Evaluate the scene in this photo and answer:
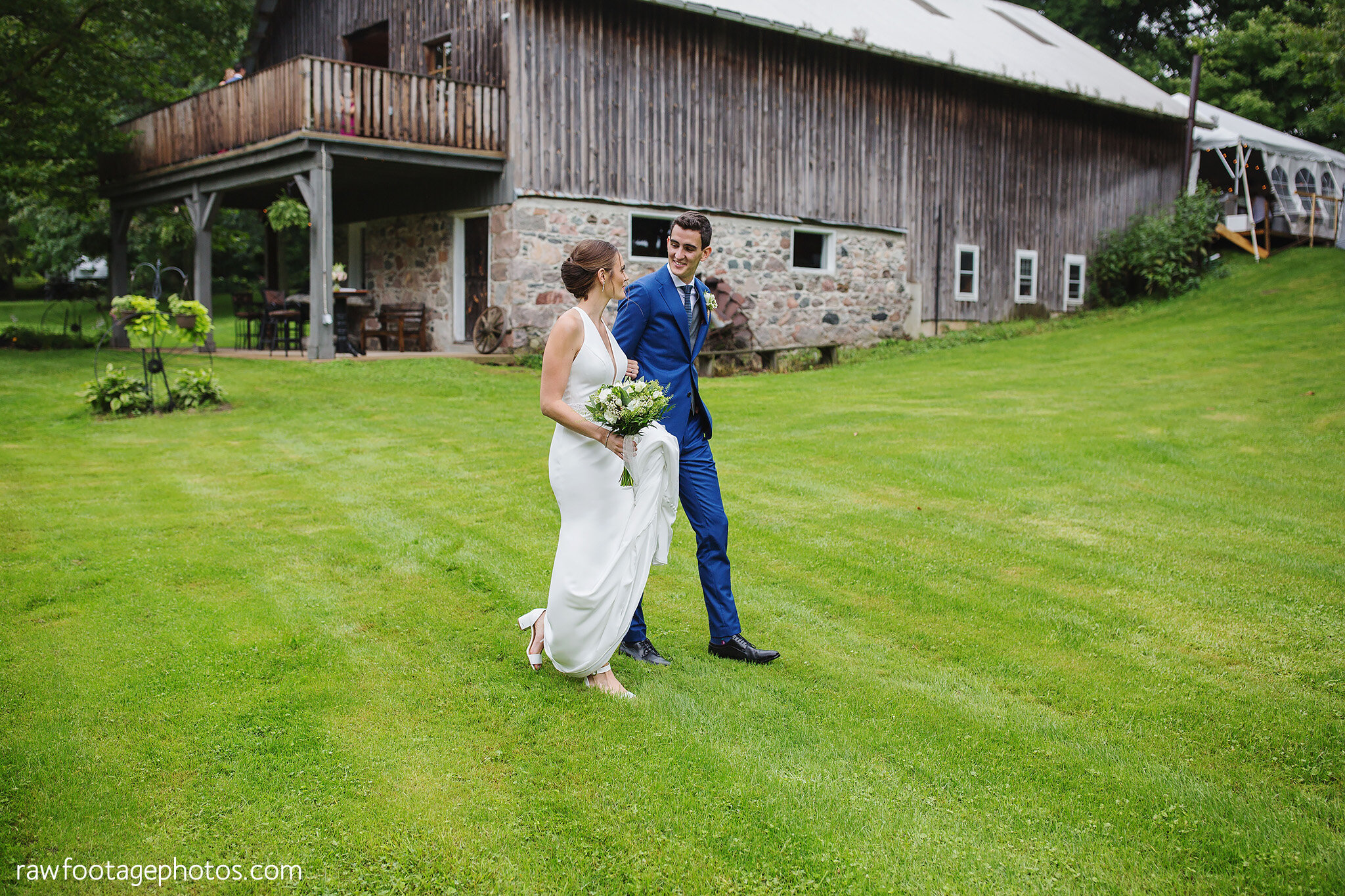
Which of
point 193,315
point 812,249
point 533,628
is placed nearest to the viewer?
point 533,628

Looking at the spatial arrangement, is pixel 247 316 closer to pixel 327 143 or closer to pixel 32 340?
pixel 32 340

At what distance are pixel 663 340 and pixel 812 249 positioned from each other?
627 inches

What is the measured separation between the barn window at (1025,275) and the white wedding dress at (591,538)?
67.8ft

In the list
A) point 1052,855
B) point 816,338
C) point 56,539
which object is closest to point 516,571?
point 56,539

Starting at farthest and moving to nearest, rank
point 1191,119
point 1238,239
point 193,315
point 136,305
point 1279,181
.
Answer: point 1279,181
point 1238,239
point 1191,119
point 193,315
point 136,305

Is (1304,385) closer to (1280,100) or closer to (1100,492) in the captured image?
(1100,492)

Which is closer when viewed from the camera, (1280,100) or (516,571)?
(516,571)

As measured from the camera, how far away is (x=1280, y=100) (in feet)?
107

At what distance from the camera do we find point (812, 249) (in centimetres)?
1978

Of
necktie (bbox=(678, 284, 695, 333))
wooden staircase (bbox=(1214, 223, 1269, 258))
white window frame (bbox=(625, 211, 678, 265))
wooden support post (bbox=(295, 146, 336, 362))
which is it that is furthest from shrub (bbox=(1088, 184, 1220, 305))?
necktie (bbox=(678, 284, 695, 333))

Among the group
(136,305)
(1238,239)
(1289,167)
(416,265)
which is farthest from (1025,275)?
(136,305)

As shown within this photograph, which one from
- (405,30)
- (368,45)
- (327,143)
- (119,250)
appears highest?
(368,45)

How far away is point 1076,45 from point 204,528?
27.4 metres

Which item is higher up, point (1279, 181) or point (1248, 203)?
point (1279, 181)
